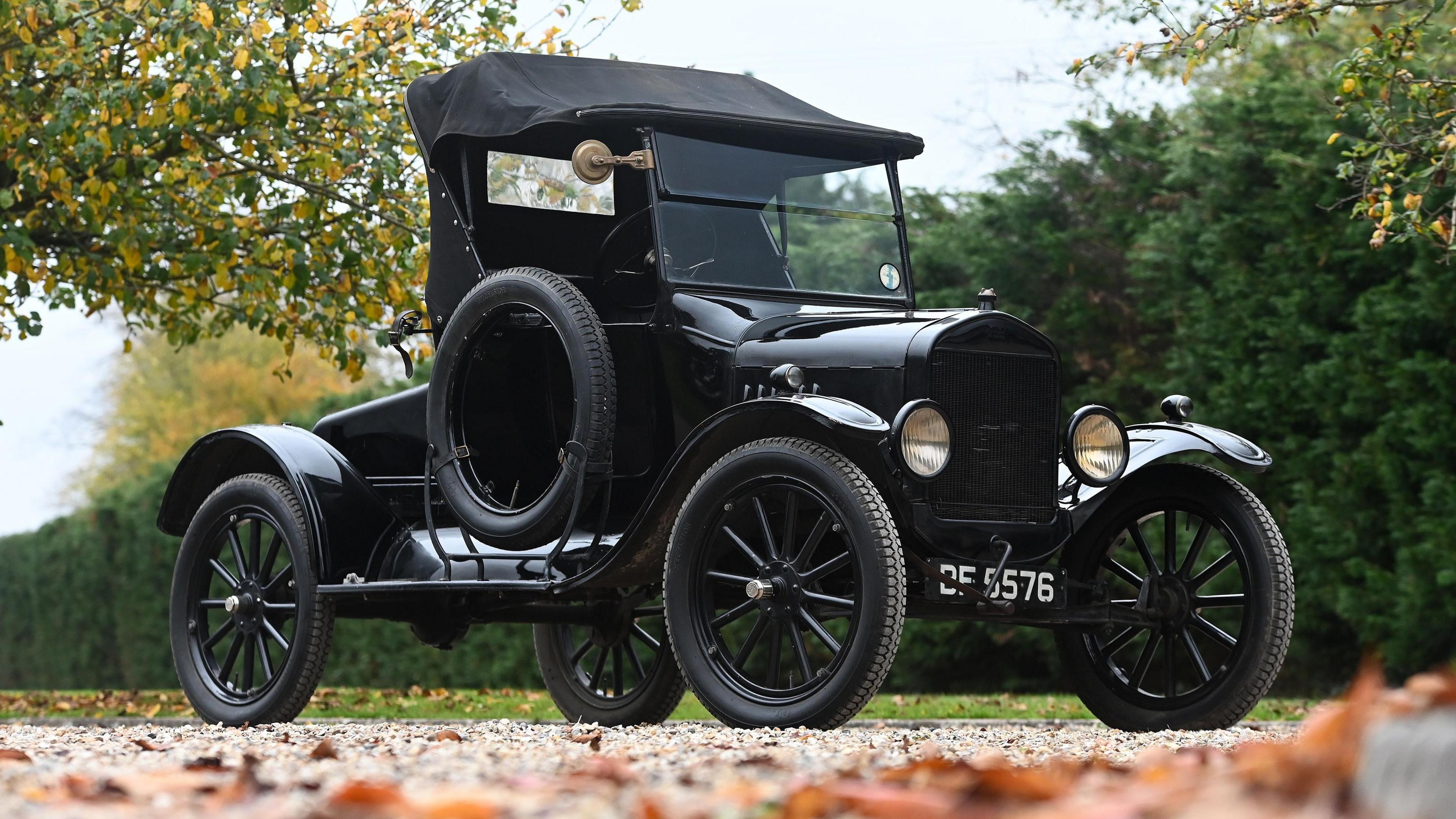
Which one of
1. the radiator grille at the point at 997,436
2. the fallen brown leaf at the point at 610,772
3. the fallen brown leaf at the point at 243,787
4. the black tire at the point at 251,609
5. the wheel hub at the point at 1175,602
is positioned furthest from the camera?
the black tire at the point at 251,609

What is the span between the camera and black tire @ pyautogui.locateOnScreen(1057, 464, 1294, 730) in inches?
222

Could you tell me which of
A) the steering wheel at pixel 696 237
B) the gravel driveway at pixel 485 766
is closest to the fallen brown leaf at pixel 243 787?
the gravel driveway at pixel 485 766

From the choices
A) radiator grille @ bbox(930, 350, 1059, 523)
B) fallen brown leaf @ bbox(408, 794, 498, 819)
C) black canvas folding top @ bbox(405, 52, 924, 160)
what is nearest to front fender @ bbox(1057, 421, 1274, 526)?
radiator grille @ bbox(930, 350, 1059, 523)

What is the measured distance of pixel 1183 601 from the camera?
5914mm

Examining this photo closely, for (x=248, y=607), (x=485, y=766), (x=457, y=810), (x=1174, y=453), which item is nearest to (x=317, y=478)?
(x=248, y=607)

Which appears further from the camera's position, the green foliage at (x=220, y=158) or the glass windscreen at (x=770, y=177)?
the green foliage at (x=220, y=158)

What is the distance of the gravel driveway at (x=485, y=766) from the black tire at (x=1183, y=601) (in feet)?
0.75

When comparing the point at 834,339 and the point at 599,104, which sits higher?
the point at 599,104

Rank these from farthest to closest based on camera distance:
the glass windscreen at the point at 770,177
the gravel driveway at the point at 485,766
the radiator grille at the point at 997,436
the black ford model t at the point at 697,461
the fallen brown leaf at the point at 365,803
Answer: the glass windscreen at the point at 770,177
the radiator grille at the point at 997,436
the black ford model t at the point at 697,461
the gravel driveway at the point at 485,766
the fallen brown leaf at the point at 365,803

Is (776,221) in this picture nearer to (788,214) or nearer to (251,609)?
(788,214)

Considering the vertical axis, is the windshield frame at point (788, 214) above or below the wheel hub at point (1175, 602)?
above

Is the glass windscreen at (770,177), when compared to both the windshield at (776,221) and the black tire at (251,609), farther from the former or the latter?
the black tire at (251,609)

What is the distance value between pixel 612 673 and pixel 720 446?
2.78m

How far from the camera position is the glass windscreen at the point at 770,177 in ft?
21.0
